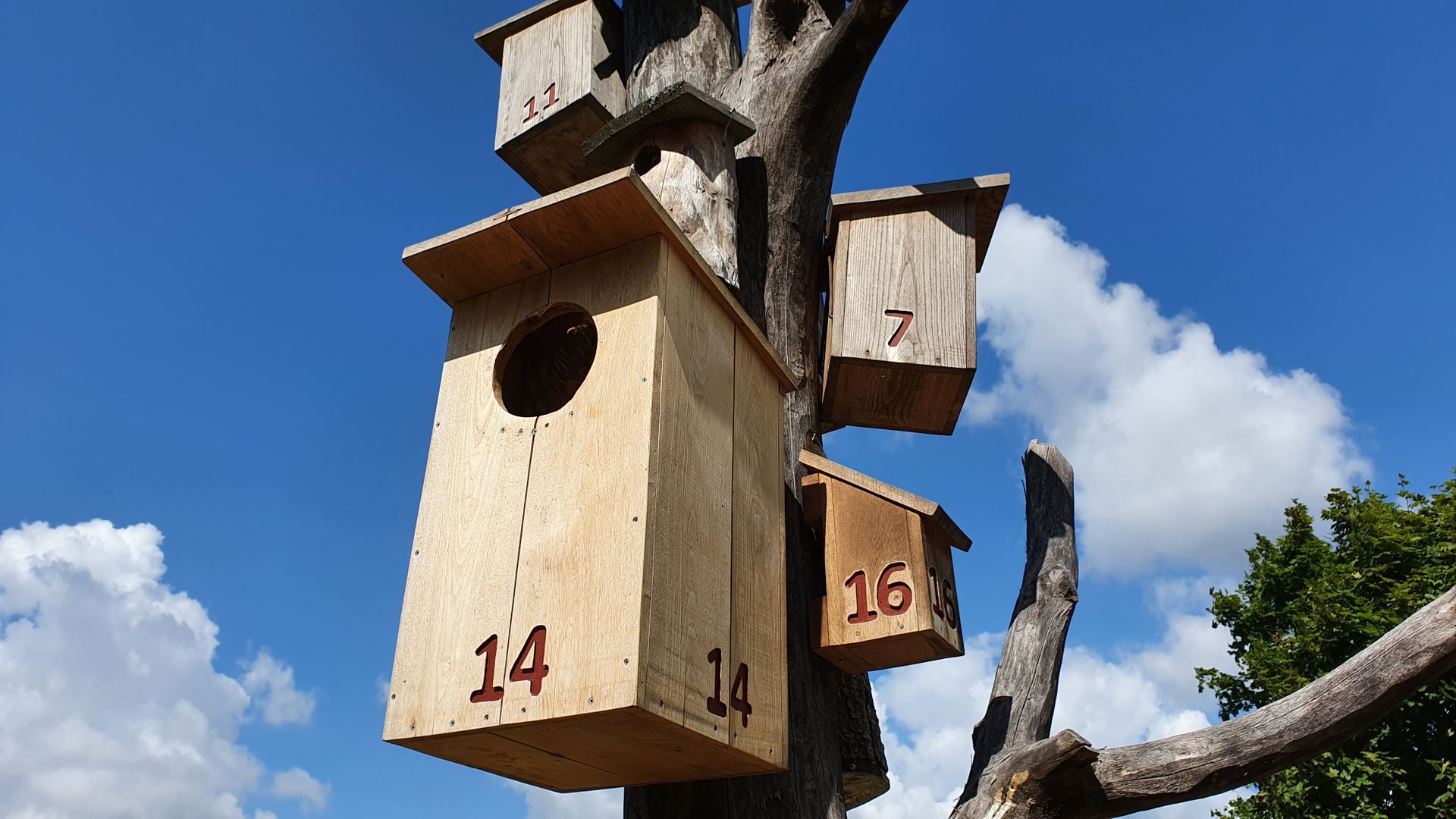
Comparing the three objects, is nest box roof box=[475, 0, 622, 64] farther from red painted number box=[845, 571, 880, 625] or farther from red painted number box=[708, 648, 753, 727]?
red painted number box=[708, 648, 753, 727]

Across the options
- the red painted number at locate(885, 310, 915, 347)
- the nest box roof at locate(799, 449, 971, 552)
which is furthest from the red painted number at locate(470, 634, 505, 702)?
the red painted number at locate(885, 310, 915, 347)

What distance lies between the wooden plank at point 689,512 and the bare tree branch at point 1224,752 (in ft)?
2.94

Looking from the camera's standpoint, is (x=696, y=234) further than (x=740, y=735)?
Yes

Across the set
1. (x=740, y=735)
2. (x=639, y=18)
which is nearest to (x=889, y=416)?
(x=740, y=735)

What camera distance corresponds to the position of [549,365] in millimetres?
3043

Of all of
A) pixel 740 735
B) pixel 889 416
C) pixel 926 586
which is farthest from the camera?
pixel 889 416

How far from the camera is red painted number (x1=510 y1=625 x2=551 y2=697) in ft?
6.43

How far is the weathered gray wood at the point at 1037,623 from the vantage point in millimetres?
3014

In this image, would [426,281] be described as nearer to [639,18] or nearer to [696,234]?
[696,234]

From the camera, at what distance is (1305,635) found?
11.6m

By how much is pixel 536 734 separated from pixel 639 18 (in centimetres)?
306

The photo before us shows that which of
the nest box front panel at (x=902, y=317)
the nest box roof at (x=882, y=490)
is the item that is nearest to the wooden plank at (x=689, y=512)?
the nest box roof at (x=882, y=490)

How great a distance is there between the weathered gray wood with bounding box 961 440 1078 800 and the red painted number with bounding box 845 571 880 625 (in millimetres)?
527

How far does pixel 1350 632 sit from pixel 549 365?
11.3 m
